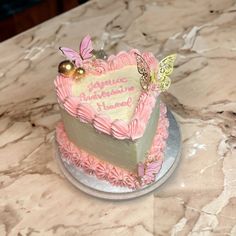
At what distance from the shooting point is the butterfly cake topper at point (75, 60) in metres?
1.18

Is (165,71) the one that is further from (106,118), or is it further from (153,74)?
(106,118)

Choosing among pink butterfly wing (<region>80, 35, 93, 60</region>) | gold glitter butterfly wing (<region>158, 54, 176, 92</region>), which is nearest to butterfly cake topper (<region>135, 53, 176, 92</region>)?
gold glitter butterfly wing (<region>158, 54, 176, 92</region>)

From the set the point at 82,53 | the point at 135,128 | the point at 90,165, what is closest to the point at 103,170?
the point at 90,165

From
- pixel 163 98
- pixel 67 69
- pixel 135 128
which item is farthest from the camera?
pixel 163 98

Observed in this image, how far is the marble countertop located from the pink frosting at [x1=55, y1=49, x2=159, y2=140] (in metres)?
0.17

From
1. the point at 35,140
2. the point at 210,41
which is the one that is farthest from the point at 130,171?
the point at 210,41

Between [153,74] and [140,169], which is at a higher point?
[153,74]

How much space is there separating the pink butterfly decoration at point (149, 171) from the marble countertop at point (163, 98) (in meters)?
0.04

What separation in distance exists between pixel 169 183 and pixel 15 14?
1.18 metres

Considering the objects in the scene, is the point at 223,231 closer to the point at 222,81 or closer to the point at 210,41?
the point at 222,81

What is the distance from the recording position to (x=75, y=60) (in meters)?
1.20

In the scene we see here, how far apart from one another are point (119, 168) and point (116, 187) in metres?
0.04

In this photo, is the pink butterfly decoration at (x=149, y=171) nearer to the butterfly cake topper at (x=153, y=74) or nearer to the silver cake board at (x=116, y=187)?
the silver cake board at (x=116, y=187)

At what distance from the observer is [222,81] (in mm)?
1385
